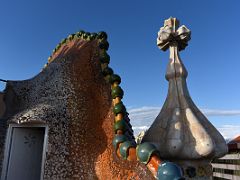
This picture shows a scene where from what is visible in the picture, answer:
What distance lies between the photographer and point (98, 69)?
5012 mm

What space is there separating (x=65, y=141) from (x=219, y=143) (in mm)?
2868

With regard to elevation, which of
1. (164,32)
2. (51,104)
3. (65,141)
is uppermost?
(164,32)

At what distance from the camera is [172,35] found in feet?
17.9

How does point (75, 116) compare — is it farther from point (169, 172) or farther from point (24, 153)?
point (169, 172)

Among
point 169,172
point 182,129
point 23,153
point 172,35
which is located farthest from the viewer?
point 172,35

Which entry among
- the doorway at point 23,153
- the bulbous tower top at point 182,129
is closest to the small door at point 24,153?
the doorway at point 23,153

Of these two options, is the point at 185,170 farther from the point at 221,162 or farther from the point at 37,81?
the point at 221,162

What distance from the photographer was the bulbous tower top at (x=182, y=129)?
4250 millimetres

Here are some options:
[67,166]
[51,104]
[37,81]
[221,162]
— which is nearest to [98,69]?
[51,104]

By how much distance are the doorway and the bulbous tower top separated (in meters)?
2.25

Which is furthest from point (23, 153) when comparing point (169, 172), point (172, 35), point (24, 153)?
point (172, 35)

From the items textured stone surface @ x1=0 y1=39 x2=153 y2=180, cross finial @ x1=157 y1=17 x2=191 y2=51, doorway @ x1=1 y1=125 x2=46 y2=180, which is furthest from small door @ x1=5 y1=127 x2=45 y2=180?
cross finial @ x1=157 y1=17 x2=191 y2=51

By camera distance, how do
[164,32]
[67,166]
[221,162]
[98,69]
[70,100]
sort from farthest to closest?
[221,162]
[164,32]
[98,69]
[70,100]
[67,166]

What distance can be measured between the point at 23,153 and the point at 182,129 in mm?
3115
